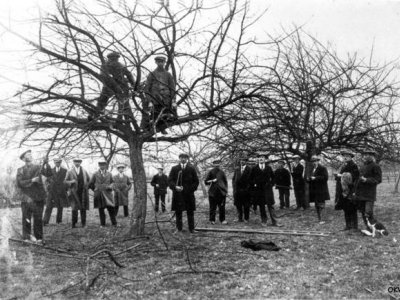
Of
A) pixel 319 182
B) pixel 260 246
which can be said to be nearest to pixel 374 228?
pixel 260 246

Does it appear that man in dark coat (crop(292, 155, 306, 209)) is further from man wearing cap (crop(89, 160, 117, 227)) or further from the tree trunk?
the tree trunk

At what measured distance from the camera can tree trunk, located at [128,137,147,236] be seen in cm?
820

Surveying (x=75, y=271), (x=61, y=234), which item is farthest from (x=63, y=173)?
(x=75, y=271)

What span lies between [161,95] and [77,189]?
5.19 m

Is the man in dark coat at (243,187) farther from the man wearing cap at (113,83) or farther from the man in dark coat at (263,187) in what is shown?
the man wearing cap at (113,83)

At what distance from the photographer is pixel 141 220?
846 centimetres

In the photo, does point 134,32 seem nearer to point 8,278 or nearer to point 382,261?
point 8,278

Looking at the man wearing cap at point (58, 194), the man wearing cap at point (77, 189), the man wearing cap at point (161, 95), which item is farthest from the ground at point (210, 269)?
the man wearing cap at point (58, 194)

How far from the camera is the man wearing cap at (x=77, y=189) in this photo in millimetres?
10969

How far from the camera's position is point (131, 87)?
23.1 feet

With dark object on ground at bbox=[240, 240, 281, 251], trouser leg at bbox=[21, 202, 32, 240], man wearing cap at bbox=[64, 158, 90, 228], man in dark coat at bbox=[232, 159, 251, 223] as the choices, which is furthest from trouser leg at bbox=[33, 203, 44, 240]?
man in dark coat at bbox=[232, 159, 251, 223]

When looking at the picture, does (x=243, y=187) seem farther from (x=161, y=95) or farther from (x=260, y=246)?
(x=161, y=95)

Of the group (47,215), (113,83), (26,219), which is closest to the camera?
(113,83)

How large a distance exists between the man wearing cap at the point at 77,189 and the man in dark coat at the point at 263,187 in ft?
14.8
